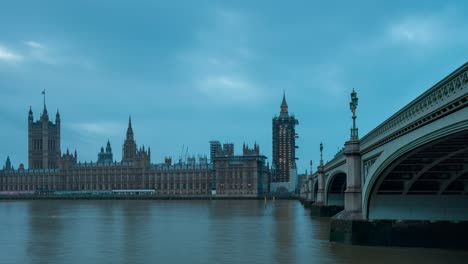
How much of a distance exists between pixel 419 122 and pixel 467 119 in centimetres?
489

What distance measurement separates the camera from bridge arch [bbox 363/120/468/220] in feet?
84.2

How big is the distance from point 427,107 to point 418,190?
36.5ft

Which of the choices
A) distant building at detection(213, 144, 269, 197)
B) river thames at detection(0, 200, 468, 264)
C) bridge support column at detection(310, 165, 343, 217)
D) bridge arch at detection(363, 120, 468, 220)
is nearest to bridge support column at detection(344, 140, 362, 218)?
bridge arch at detection(363, 120, 468, 220)

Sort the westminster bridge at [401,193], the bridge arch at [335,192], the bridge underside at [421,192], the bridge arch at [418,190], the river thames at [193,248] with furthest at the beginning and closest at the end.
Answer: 1. the bridge arch at [335,192]
2. the river thames at [193,248]
3. the bridge underside at [421,192]
4. the bridge arch at [418,190]
5. the westminster bridge at [401,193]

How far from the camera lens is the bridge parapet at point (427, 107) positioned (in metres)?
15.4

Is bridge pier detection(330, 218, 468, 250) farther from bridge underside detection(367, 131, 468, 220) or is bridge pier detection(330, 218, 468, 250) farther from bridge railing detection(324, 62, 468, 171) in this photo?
bridge railing detection(324, 62, 468, 171)

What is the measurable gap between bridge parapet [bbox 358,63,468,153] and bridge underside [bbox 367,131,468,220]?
5.85 ft

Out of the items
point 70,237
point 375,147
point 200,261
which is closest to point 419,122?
point 375,147

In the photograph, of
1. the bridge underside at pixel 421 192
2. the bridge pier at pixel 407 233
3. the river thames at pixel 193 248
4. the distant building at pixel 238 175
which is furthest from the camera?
the distant building at pixel 238 175

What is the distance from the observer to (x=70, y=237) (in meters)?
38.5

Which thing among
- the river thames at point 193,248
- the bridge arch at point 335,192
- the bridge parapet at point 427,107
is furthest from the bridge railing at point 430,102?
the bridge arch at point 335,192

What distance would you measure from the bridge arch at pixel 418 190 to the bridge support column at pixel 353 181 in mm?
647

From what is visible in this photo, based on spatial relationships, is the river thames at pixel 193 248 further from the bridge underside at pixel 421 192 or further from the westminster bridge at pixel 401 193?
the bridge underside at pixel 421 192

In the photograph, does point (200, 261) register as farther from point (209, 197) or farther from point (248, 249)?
point (209, 197)
